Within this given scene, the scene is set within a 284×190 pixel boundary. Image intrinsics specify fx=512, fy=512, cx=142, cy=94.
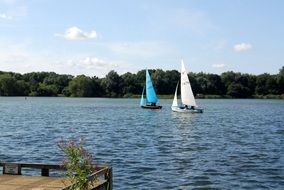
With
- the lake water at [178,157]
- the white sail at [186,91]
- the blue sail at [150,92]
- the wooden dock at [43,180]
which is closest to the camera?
the wooden dock at [43,180]

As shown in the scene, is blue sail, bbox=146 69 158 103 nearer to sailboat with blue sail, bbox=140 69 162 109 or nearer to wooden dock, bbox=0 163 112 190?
sailboat with blue sail, bbox=140 69 162 109

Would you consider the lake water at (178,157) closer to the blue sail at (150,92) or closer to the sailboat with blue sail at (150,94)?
the blue sail at (150,92)

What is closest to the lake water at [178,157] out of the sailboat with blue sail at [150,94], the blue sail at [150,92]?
the blue sail at [150,92]

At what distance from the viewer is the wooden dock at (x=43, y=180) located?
1654cm

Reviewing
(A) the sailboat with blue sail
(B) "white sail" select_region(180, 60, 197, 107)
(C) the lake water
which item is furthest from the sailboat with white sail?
(C) the lake water

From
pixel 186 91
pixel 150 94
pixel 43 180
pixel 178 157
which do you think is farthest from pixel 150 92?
pixel 43 180

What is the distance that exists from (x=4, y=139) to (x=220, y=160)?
21.5 m

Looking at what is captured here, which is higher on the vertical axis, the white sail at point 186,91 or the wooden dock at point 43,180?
the white sail at point 186,91

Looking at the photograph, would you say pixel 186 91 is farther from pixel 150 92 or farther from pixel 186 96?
pixel 150 92

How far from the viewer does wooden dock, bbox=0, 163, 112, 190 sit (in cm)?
1654

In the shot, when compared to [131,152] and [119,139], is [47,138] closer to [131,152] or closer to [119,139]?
[119,139]

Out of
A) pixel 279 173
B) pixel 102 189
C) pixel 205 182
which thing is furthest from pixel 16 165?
pixel 279 173

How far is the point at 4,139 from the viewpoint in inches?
1770

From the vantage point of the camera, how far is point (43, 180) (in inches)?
708
